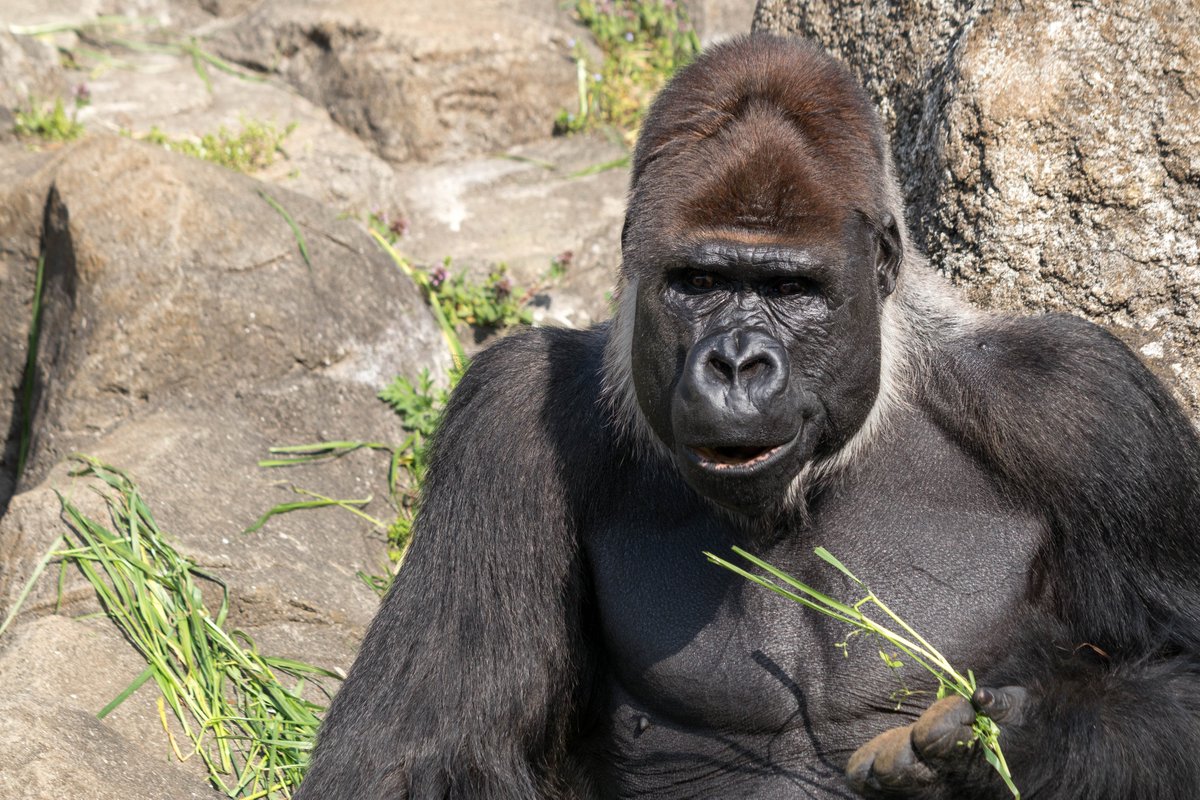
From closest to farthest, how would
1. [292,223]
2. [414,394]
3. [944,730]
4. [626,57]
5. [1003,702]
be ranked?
[944,730] → [1003,702] → [414,394] → [292,223] → [626,57]

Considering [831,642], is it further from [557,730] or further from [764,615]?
[557,730]

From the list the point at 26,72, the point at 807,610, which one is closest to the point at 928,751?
the point at 807,610

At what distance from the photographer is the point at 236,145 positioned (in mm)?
7672

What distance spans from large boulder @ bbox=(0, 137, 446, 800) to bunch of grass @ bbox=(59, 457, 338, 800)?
0.07 metres

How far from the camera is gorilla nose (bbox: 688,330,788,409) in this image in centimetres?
317

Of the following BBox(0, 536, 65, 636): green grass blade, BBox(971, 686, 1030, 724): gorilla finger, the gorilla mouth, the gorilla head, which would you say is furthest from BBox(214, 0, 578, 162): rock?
BBox(971, 686, 1030, 724): gorilla finger

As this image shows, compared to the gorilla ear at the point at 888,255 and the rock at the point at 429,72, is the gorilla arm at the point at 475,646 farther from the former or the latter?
the rock at the point at 429,72

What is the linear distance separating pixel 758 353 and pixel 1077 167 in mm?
1933

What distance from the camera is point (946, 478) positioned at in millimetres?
3771

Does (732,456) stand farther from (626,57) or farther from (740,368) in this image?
(626,57)

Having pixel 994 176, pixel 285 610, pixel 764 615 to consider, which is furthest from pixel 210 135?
pixel 764 615

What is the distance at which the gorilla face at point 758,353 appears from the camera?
3.18m

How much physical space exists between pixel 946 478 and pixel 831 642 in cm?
54

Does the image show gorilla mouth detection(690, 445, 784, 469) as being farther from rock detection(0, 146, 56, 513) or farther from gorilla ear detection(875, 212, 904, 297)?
rock detection(0, 146, 56, 513)
